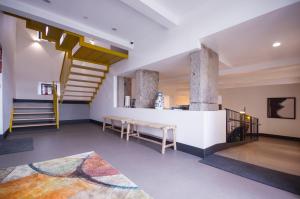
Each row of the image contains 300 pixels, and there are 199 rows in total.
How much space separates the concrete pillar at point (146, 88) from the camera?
4.71 meters

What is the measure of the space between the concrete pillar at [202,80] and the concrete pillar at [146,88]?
1.94 metres

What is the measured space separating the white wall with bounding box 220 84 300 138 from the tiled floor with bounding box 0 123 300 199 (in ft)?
20.0

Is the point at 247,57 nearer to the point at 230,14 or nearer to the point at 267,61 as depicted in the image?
the point at 267,61

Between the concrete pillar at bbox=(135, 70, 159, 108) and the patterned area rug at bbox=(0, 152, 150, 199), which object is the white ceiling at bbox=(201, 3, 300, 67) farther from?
the patterned area rug at bbox=(0, 152, 150, 199)

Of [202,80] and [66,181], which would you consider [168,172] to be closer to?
[66,181]

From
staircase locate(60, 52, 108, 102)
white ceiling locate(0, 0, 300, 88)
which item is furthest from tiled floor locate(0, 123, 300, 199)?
staircase locate(60, 52, 108, 102)

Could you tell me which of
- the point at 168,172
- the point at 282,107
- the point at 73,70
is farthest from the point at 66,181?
the point at 282,107

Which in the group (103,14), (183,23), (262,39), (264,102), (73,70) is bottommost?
(264,102)

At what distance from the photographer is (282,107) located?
6.28 metres

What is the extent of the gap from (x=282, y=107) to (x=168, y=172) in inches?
274

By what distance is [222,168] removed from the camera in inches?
90.0

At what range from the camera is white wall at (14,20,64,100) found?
6305mm

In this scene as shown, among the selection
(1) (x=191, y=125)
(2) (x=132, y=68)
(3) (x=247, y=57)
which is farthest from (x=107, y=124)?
(3) (x=247, y=57)

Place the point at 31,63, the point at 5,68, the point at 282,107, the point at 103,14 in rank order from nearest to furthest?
the point at 103,14 < the point at 5,68 < the point at 282,107 < the point at 31,63
